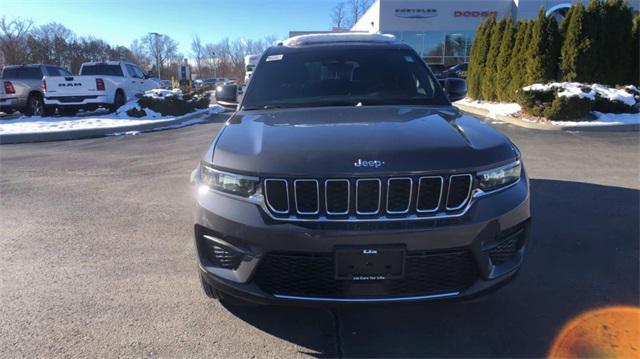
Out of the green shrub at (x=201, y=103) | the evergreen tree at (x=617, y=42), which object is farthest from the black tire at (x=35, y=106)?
the evergreen tree at (x=617, y=42)

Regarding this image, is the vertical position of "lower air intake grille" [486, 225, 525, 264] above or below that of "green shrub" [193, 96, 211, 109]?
below

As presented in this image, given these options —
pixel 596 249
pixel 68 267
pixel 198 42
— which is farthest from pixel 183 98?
pixel 198 42

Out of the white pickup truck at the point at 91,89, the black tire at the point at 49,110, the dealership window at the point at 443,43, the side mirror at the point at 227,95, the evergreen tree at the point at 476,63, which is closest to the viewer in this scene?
the side mirror at the point at 227,95

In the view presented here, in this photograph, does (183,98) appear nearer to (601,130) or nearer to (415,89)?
(601,130)

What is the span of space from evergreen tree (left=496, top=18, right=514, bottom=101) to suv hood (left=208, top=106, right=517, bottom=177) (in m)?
14.9

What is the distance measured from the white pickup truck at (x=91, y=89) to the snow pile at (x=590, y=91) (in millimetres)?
13253

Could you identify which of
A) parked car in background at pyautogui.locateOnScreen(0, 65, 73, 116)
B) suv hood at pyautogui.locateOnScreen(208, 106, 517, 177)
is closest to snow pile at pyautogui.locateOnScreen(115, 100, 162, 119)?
parked car in background at pyautogui.locateOnScreen(0, 65, 73, 116)

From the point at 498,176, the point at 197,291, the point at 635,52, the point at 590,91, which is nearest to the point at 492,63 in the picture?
the point at 635,52

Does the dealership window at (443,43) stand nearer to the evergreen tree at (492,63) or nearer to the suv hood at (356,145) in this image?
the evergreen tree at (492,63)

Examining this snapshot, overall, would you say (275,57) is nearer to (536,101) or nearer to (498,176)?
(498,176)

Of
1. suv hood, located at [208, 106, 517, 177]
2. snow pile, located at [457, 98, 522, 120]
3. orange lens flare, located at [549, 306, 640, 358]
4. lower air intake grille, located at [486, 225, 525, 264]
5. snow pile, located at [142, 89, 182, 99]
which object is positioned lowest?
orange lens flare, located at [549, 306, 640, 358]

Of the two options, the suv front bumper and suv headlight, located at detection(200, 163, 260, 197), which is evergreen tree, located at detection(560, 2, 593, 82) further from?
suv headlight, located at detection(200, 163, 260, 197)

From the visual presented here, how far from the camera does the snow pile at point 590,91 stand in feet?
39.9

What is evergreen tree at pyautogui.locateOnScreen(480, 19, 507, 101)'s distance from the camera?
17516 millimetres
